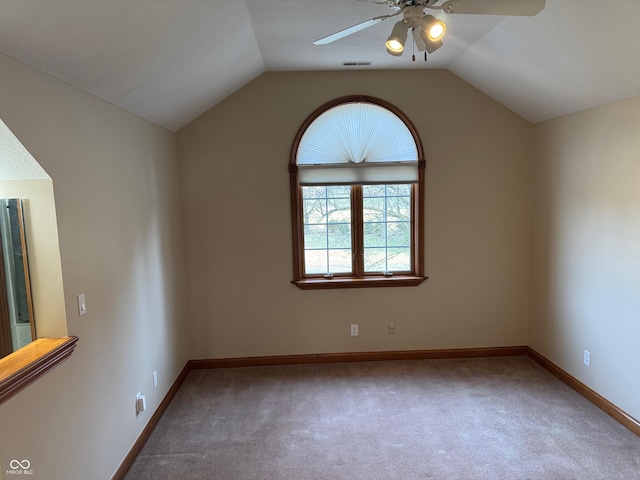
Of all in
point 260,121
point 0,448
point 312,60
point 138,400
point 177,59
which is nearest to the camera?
point 0,448

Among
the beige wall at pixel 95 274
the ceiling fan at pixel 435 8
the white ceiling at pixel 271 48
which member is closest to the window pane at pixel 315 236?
the beige wall at pixel 95 274

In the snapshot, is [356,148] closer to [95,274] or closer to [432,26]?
[432,26]

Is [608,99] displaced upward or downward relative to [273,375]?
upward

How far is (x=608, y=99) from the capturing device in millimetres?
2777

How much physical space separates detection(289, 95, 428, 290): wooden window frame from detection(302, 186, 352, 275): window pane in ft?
0.19

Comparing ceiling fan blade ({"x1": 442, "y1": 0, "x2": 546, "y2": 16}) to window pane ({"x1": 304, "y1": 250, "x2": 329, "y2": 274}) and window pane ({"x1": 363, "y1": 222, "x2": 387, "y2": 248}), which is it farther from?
window pane ({"x1": 304, "y1": 250, "x2": 329, "y2": 274})

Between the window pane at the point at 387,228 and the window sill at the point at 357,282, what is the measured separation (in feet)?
0.40

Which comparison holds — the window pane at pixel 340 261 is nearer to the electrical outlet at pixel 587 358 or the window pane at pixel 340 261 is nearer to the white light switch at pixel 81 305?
the electrical outlet at pixel 587 358

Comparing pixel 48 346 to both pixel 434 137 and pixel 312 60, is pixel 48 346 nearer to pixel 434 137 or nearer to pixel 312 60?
pixel 312 60

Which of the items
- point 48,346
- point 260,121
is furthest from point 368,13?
point 48,346

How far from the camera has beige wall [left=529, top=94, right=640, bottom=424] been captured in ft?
8.93

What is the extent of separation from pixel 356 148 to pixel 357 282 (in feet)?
4.12

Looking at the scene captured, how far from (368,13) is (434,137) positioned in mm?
1567

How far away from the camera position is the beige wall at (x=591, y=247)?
8.93ft
